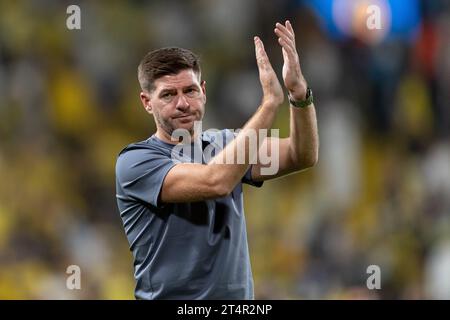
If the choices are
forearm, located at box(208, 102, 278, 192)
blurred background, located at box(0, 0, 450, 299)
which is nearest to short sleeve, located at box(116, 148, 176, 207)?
forearm, located at box(208, 102, 278, 192)

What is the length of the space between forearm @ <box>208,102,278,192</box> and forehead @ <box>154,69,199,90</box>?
356mm

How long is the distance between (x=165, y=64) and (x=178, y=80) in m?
0.08

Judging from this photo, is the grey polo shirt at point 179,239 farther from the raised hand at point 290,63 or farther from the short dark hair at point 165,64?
the raised hand at point 290,63

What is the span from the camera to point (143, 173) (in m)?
3.98

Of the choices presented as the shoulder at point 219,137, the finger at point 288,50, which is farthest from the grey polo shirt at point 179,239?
the finger at point 288,50


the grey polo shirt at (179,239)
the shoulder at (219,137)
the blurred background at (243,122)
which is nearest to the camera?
the grey polo shirt at (179,239)

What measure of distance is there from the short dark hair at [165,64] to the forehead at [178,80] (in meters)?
0.01

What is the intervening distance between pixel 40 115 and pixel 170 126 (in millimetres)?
4861

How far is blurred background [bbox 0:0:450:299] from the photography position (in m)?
7.66

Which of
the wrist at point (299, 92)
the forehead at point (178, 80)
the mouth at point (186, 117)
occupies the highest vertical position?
the forehead at point (178, 80)

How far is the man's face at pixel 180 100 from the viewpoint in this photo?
3.96 metres

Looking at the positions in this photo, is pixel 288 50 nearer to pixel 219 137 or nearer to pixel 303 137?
pixel 303 137

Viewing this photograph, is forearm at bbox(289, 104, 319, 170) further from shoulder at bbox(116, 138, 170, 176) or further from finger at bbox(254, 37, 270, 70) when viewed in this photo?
shoulder at bbox(116, 138, 170, 176)

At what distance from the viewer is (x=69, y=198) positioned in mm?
8297
